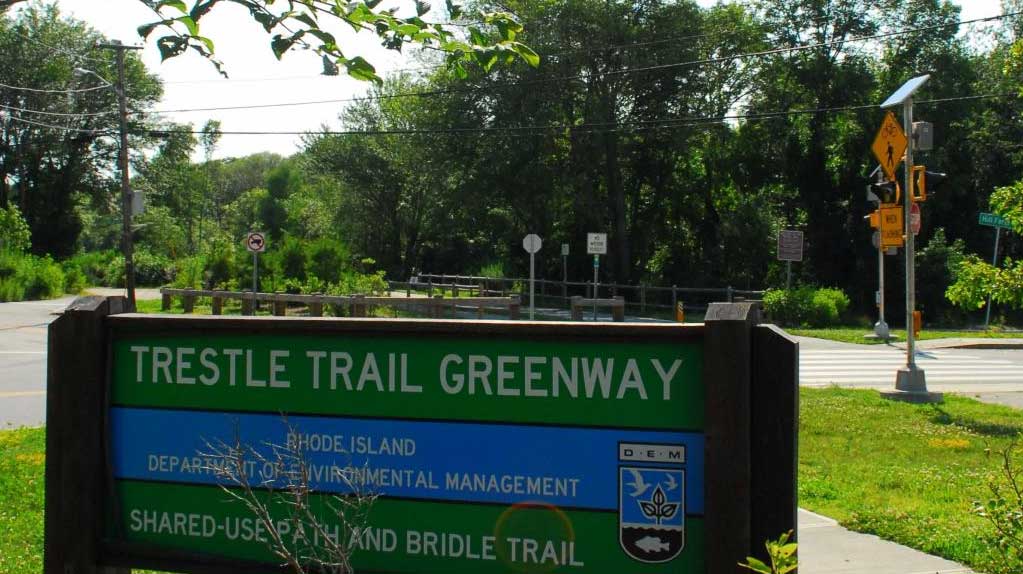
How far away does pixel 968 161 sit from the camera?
A: 43375 millimetres

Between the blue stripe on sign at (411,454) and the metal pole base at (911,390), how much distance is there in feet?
38.9

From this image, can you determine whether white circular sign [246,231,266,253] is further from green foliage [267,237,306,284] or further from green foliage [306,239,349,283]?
green foliage [267,237,306,284]

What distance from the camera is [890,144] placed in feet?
46.5

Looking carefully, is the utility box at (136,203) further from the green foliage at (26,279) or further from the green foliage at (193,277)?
the green foliage at (26,279)

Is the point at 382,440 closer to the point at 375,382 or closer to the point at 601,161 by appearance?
the point at 375,382

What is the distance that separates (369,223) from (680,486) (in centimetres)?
6144

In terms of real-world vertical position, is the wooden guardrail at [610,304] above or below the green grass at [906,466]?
above

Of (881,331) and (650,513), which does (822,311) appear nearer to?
(881,331)

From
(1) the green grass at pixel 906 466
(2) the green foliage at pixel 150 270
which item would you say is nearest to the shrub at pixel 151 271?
(2) the green foliage at pixel 150 270

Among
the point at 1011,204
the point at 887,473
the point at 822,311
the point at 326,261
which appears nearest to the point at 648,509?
the point at 887,473

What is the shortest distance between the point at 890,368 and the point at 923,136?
6.81 metres

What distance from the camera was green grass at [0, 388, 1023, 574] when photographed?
5996 millimetres

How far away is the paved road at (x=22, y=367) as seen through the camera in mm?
12477

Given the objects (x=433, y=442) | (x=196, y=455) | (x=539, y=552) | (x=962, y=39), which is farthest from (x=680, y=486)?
(x=962, y=39)
